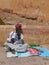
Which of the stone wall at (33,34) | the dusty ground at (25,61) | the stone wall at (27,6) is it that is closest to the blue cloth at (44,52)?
the dusty ground at (25,61)

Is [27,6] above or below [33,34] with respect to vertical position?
above

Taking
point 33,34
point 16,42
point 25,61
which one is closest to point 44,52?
point 16,42

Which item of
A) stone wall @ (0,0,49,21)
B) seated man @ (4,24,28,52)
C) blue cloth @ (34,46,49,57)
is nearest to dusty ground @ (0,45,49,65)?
blue cloth @ (34,46,49,57)

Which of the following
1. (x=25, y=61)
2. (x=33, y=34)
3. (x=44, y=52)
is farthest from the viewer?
(x=33, y=34)

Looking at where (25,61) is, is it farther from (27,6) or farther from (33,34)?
(27,6)

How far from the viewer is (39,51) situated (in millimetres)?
8000

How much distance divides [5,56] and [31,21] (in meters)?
3.74

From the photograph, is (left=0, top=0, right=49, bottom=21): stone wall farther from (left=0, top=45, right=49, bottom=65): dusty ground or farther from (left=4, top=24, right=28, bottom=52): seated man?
(left=0, top=45, right=49, bottom=65): dusty ground

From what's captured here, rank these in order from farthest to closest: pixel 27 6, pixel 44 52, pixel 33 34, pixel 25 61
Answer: pixel 27 6
pixel 33 34
pixel 44 52
pixel 25 61

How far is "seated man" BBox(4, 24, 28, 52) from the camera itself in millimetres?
7867

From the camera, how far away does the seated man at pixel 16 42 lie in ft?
25.8

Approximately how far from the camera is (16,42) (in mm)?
8086

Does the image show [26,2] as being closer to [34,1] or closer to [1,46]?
[34,1]

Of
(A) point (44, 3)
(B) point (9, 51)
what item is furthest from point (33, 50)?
(A) point (44, 3)
